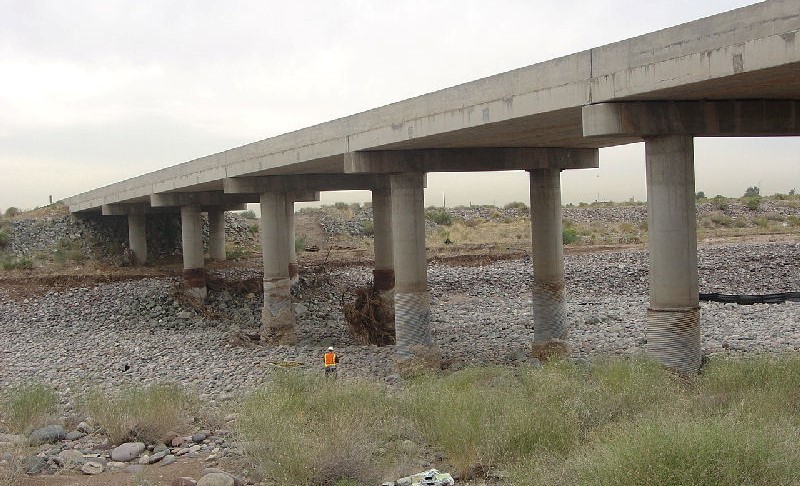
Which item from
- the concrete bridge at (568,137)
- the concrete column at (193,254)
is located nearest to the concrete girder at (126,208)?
the concrete column at (193,254)

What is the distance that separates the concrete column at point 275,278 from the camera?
24078 millimetres

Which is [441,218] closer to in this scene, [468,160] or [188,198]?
[188,198]

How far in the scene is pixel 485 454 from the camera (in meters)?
9.24

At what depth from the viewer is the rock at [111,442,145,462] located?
10680 mm

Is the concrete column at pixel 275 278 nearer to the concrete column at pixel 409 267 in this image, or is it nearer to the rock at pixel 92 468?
the concrete column at pixel 409 267

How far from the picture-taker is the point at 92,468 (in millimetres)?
10227

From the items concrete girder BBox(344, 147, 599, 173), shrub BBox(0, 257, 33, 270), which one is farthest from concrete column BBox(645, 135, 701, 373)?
shrub BBox(0, 257, 33, 270)

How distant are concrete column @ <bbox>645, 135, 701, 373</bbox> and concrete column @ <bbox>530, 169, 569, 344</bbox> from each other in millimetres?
6922

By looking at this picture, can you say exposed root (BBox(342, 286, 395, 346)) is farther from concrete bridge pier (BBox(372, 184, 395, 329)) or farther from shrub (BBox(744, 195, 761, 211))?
shrub (BBox(744, 195, 761, 211))

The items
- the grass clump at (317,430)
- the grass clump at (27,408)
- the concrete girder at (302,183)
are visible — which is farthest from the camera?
the concrete girder at (302,183)

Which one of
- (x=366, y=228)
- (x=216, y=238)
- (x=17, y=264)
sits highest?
(x=366, y=228)

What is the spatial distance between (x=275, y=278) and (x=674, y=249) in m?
14.7

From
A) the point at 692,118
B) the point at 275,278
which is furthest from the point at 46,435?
the point at 275,278

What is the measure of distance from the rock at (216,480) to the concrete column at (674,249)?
654cm
